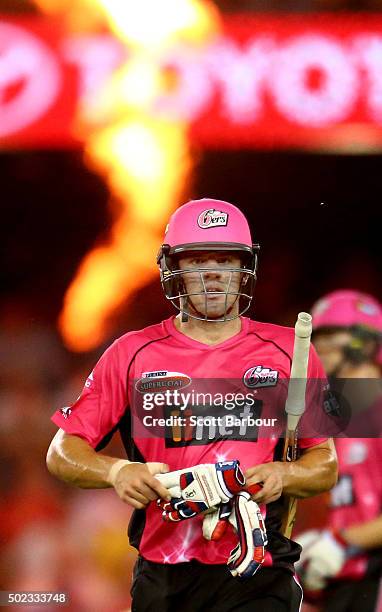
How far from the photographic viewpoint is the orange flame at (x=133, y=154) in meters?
4.12

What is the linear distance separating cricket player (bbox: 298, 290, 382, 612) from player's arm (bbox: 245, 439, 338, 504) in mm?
685

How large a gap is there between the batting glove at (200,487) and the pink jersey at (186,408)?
0.14 m

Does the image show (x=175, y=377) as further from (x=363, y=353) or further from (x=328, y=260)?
(x=328, y=260)

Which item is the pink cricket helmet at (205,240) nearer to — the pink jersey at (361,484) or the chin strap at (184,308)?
the chin strap at (184,308)

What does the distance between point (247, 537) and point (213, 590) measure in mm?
201

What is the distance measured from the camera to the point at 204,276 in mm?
2555

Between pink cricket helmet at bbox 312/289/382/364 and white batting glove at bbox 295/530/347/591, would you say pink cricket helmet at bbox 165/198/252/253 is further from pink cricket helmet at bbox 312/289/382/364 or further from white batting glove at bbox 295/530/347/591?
white batting glove at bbox 295/530/347/591

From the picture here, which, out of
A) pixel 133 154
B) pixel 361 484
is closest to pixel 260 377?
pixel 361 484

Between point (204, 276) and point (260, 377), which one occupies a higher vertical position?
point (204, 276)

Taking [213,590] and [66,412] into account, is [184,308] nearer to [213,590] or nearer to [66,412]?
[66,412]

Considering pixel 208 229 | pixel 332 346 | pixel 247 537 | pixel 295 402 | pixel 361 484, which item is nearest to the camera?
pixel 247 537

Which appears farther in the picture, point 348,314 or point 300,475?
point 348,314

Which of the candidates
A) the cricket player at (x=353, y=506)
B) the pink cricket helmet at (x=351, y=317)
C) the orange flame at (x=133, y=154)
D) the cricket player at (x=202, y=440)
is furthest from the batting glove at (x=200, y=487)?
the orange flame at (x=133, y=154)

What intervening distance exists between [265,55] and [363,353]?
1.45 meters
